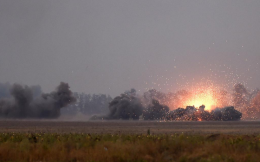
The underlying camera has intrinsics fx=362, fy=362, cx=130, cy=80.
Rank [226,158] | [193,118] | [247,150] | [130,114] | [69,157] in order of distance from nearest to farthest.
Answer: [226,158] < [69,157] < [247,150] < [193,118] < [130,114]

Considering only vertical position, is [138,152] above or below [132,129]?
below

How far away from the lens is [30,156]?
27.5m

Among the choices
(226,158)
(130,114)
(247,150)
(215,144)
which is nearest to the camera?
(226,158)

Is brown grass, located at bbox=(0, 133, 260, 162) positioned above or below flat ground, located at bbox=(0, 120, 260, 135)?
below

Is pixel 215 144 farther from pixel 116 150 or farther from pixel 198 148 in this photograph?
pixel 116 150

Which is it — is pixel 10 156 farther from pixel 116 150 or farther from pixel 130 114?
pixel 130 114

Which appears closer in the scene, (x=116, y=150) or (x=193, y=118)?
(x=116, y=150)

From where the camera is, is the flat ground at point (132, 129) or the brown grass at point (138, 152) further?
the flat ground at point (132, 129)

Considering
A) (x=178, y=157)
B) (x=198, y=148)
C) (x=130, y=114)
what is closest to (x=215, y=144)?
(x=198, y=148)

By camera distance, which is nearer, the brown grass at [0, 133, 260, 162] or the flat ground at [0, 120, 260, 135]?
the brown grass at [0, 133, 260, 162]

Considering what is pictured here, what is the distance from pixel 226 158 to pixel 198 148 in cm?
483

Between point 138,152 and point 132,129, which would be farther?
point 132,129

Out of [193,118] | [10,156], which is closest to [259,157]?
[10,156]

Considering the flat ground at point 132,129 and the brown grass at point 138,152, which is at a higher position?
the flat ground at point 132,129
